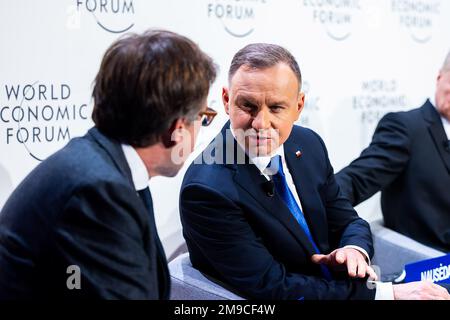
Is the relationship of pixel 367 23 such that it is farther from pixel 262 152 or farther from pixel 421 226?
pixel 262 152

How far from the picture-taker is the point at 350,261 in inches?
82.9

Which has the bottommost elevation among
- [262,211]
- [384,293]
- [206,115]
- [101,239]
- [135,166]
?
[384,293]

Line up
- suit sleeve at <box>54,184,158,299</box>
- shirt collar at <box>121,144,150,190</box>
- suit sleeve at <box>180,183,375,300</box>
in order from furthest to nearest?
suit sleeve at <box>180,183,375,300</box> < shirt collar at <box>121,144,150,190</box> < suit sleeve at <box>54,184,158,299</box>

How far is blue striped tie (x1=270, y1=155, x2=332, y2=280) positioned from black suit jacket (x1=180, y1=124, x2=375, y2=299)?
0.02 metres

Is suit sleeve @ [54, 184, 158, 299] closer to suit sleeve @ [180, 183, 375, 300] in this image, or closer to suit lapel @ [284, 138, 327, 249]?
suit sleeve @ [180, 183, 375, 300]

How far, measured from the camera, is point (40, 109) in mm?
2432

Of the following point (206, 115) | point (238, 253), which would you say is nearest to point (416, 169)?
point (238, 253)

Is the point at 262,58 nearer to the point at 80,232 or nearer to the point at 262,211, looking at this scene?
the point at 262,211

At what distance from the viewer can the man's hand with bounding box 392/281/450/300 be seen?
2133 mm

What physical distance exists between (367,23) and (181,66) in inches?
88.4

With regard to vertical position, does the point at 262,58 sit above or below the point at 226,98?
above

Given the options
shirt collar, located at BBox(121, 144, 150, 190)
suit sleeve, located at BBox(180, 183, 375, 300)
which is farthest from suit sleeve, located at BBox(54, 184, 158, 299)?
suit sleeve, located at BBox(180, 183, 375, 300)

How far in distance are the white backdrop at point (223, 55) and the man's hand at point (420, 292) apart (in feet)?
3.57

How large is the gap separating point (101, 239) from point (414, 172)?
1948 millimetres
